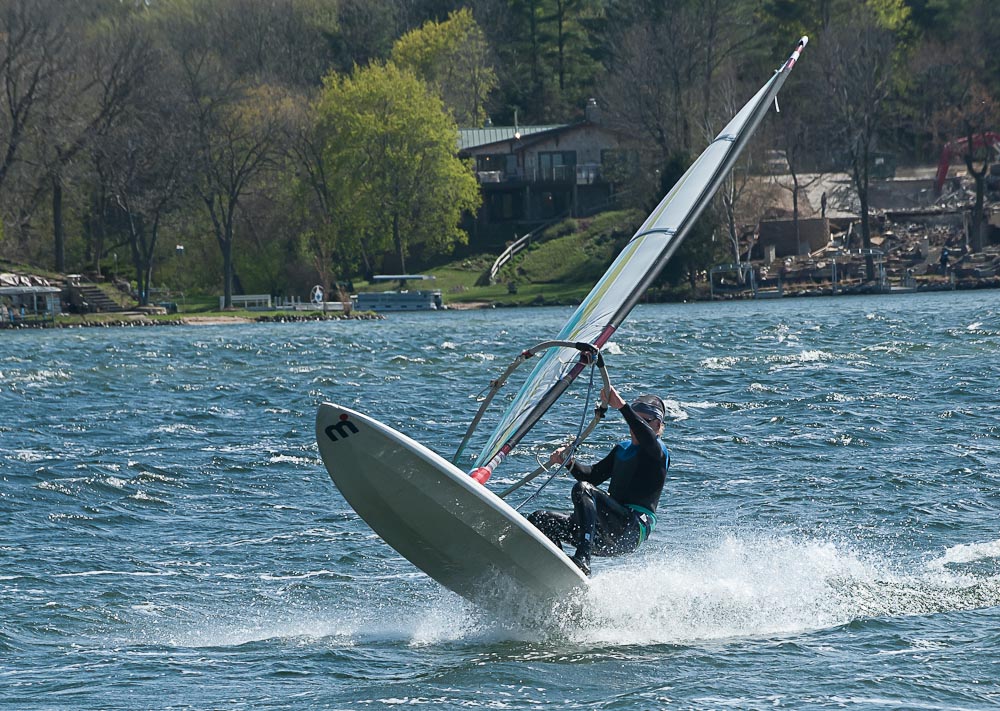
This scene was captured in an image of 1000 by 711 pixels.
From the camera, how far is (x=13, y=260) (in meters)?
63.3

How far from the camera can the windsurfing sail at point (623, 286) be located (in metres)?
10.7

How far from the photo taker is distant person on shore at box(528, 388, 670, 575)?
9656mm

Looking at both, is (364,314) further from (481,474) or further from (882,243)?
(481,474)

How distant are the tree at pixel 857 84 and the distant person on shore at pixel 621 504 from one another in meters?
56.5

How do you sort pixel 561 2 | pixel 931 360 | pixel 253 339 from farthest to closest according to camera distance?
pixel 561 2, pixel 253 339, pixel 931 360

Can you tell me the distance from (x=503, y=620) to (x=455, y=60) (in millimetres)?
75175

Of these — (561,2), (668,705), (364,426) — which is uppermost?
(561,2)

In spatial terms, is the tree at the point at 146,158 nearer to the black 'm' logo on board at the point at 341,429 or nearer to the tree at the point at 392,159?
the tree at the point at 392,159

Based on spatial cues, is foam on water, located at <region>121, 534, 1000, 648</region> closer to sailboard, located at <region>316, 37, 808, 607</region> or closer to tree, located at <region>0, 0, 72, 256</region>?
sailboard, located at <region>316, 37, 808, 607</region>

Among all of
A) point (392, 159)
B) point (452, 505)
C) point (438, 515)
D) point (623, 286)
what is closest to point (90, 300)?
point (392, 159)

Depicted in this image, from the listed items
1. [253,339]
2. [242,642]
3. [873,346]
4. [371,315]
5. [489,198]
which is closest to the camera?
[242,642]

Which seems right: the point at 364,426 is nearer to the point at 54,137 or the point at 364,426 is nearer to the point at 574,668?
the point at 574,668

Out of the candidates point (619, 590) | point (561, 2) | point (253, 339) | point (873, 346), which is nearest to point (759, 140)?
point (561, 2)

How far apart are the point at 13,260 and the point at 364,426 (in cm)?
5869
